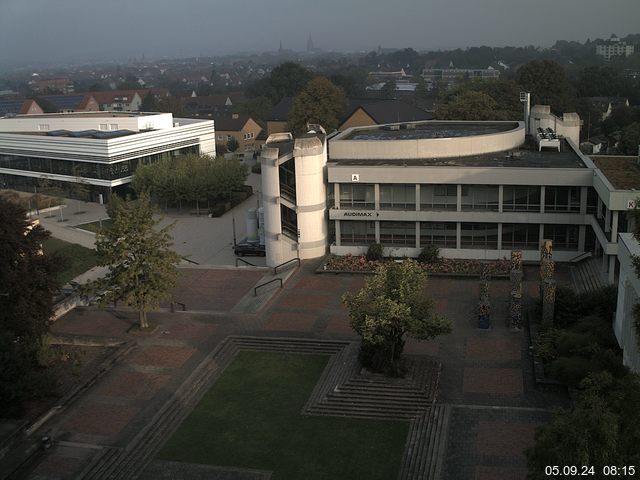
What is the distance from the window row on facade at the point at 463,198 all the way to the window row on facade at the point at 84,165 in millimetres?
28467

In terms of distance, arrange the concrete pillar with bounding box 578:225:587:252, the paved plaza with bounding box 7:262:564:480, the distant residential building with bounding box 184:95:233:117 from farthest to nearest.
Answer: the distant residential building with bounding box 184:95:233:117 < the concrete pillar with bounding box 578:225:587:252 < the paved plaza with bounding box 7:262:564:480

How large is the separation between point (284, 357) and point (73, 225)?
33.8 m

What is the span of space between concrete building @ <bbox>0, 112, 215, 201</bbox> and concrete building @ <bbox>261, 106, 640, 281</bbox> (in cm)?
2690

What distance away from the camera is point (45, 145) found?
6788 centimetres

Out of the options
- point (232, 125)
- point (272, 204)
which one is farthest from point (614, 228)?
point (232, 125)

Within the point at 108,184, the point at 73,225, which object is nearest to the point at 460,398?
the point at 73,225

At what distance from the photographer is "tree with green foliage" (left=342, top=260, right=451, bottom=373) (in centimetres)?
2456

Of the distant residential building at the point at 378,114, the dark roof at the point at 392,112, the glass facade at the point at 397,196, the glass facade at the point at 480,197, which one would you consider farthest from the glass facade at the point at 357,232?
the dark roof at the point at 392,112

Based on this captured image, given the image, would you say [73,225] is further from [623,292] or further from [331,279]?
[623,292]

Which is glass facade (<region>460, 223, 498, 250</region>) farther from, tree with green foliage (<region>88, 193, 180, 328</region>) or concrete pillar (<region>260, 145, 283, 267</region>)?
tree with green foliage (<region>88, 193, 180, 328</region>)

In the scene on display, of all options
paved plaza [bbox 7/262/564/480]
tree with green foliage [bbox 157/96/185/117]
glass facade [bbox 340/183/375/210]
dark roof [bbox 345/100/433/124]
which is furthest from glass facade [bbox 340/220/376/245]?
tree with green foliage [bbox 157/96/185/117]

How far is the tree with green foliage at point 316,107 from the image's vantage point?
7569 centimetres

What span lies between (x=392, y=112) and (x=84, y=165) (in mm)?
38405

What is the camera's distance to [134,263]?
30156mm
